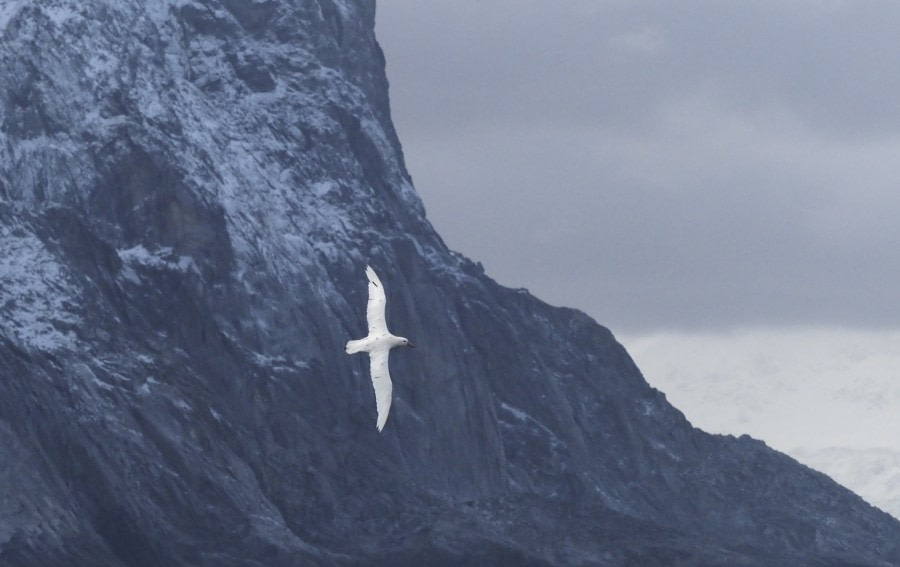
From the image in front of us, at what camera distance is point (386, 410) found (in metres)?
197
